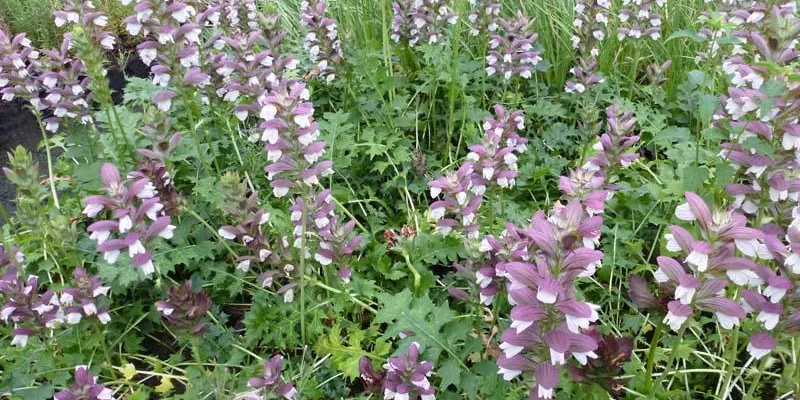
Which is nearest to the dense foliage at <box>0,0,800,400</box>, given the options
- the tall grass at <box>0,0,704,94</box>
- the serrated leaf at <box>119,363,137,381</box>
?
the serrated leaf at <box>119,363,137,381</box>

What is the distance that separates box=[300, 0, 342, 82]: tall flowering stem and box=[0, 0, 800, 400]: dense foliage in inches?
0.6

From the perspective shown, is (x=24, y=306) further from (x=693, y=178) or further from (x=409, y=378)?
(x=693, y=178)

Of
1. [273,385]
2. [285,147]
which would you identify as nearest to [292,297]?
[273,385]

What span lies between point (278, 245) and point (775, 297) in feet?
5.18

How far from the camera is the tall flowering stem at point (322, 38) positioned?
10.9 feet

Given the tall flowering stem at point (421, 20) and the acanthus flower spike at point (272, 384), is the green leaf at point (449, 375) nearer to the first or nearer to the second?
the acanthus flower spike at point (272, 384)

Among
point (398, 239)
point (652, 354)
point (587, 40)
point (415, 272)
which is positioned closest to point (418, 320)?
point (415, 272)

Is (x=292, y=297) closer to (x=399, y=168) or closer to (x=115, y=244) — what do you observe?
(x=115, y=244)

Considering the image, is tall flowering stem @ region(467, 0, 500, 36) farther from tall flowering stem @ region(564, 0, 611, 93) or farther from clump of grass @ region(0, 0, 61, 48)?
clump of grass @ region(0, 0, 61, 48)

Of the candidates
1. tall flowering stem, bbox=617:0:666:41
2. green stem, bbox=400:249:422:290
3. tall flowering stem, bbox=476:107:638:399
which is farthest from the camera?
tall flowering stem, bbox=617:0:666:41

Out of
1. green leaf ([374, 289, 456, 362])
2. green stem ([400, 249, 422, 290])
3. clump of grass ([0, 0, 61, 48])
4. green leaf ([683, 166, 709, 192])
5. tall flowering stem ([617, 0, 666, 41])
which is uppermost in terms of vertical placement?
tall flowering stem ([617, 0, 666, 41])

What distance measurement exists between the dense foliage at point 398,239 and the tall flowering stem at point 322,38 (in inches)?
0.6

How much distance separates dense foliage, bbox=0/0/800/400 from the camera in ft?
5.39

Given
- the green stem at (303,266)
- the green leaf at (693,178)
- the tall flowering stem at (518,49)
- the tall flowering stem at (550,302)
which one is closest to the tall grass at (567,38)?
the tall flowering stem at (518,49)
